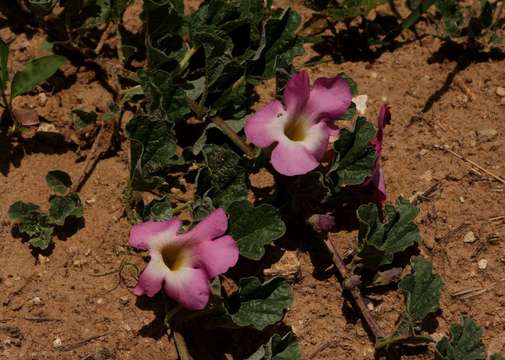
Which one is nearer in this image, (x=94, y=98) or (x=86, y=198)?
(x=86, y=198)

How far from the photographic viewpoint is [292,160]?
7.02ft

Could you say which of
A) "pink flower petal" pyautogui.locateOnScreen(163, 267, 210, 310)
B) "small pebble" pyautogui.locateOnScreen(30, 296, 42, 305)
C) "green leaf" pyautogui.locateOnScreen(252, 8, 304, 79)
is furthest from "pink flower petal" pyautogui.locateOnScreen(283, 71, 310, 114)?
"small pebble" pyautogui.locateOnScreen(30, 296, 42, 305)

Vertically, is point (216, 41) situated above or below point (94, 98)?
above

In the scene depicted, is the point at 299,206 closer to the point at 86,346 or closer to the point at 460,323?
the point at 460,323

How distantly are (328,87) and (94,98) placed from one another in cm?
83

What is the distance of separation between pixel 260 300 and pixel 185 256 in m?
0.26

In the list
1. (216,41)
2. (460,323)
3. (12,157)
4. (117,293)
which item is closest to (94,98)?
(12,157)

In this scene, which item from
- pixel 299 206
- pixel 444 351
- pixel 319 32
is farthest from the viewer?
pixel 319 32

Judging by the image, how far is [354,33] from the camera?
2.86 meters

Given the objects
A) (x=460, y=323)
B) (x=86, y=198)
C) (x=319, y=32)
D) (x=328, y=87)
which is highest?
(x=328, y=87)

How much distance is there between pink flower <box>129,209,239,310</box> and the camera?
1.98m

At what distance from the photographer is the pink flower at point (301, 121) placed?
2.15m

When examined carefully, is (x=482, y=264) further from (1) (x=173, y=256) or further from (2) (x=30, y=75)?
(2) (x=30, y=75)

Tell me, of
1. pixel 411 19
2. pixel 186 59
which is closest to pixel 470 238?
pixel 411 19
